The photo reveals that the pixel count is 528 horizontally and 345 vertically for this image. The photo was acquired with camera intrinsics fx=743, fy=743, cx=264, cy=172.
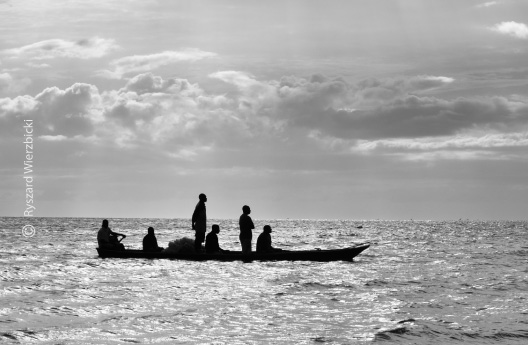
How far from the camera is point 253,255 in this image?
29.8m

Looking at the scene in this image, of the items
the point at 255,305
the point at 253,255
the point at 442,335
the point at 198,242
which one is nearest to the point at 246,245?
the point at 253,255

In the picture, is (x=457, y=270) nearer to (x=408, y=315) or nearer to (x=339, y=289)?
(x=339, y=289)

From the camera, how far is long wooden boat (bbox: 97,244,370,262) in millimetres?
29781

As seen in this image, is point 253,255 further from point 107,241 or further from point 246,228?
point 107,241

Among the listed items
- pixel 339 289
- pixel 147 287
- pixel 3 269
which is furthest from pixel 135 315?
pixel 3 269

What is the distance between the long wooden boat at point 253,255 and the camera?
97.7 ft

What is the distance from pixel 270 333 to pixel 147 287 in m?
8.79

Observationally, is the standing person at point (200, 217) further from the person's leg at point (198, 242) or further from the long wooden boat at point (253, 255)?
the long wooden boat at point (253, 255)

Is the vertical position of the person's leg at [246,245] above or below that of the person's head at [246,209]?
below

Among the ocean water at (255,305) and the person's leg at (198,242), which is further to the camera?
the person's leg at (198,242)

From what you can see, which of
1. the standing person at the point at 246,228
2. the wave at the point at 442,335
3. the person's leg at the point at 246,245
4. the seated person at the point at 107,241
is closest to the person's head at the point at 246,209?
the standing person at the point at 246,228

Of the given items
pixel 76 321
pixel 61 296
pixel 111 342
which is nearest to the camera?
pixel 111 342

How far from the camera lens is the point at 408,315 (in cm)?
1830

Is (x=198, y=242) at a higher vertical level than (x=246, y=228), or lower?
lower
